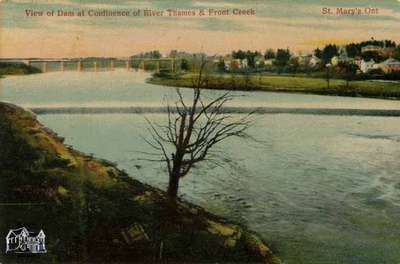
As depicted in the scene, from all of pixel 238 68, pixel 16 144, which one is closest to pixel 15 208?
pixel 16 144

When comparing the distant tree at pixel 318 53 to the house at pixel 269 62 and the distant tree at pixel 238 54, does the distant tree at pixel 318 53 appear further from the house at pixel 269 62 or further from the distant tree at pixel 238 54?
the distant tree at pixel 238 54

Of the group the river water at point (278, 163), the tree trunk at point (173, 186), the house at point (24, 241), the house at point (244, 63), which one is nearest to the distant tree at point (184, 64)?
the river water at point (278, 163)

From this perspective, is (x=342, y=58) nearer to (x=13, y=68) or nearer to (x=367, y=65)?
(x=367, y=65)

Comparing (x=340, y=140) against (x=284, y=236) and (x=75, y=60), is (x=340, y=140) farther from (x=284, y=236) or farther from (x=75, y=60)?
(x=75, y=60)

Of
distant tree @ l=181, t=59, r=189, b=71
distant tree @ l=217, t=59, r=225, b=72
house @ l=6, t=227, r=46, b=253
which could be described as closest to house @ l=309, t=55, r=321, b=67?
distant tree @ l=217, t=59, r=225, b=72

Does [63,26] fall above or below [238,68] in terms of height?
above

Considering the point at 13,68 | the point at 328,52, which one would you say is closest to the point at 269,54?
the point at 328,52
